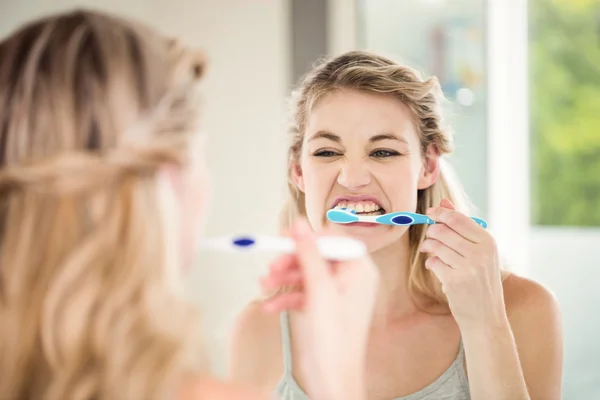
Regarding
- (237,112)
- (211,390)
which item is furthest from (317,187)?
(237,112)

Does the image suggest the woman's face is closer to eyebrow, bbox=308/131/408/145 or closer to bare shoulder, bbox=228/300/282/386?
eyebrow, bbox=308/131/408/145

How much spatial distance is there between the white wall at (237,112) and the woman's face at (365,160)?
3.04 feet

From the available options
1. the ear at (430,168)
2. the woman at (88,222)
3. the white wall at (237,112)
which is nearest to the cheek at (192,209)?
the woman at (88,222)

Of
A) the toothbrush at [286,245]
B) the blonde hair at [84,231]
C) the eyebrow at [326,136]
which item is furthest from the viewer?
the eyebrow at [326,136]

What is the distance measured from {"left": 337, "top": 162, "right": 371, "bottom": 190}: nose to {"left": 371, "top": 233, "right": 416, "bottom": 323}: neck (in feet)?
0.38

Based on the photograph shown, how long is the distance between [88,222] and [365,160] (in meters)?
0.43

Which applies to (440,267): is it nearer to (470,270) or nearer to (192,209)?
(470,270)

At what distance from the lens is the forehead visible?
34.9 inches

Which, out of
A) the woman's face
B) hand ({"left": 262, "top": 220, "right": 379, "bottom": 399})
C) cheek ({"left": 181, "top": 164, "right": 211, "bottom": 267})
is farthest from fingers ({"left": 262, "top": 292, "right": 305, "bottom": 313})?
the woman's face

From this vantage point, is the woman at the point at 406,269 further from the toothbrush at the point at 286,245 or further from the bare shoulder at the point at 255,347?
the toothbrush at the point at 286,245

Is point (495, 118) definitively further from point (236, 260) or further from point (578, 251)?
point (236, 260)

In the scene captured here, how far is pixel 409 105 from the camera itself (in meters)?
0.91

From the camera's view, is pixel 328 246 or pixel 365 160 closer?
pixel 328 246

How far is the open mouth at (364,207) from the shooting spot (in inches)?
35.9
